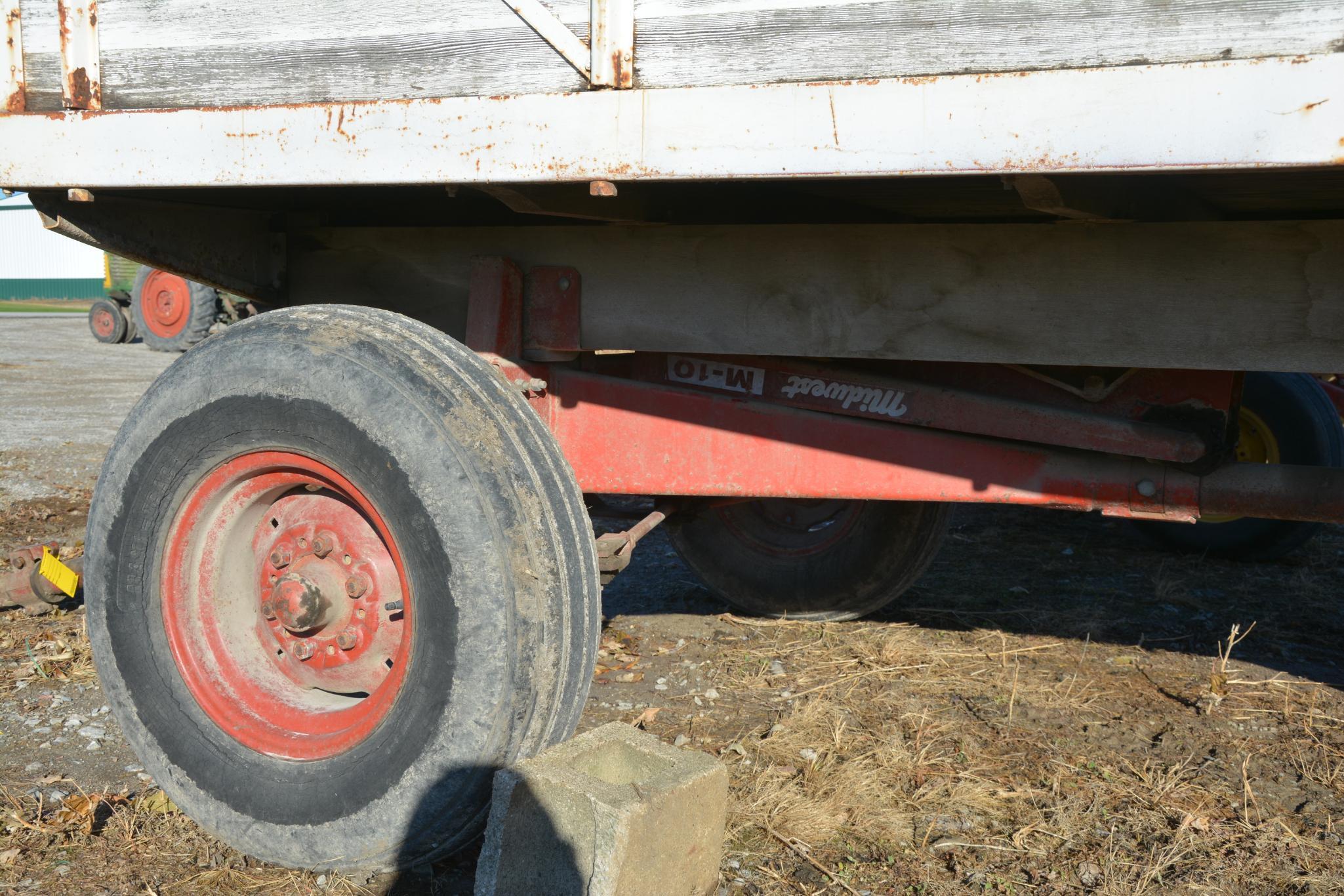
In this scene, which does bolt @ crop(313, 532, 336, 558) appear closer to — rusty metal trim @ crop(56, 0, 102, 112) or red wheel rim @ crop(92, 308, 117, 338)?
rusty metal trim @ crop(56, 0, 102, 112)

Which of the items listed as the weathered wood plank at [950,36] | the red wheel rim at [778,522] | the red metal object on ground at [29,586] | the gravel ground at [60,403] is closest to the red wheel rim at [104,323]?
the gravel ground at [60,403]

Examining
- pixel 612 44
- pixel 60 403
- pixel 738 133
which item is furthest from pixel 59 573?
pixel 60 403

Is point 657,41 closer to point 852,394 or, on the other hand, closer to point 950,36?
point 950,36

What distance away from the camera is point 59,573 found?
3432 mm

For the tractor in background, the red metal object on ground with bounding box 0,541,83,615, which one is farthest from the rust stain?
the tractor in background

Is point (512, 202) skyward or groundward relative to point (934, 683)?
skyward

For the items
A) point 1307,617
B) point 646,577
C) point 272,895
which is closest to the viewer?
point 272,895

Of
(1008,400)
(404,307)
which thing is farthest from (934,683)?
(404,307)

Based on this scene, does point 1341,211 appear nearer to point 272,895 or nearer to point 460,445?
point 460,445

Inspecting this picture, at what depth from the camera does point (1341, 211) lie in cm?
234

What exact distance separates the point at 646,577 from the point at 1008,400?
88.5 inches

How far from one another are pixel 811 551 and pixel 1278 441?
2181 millimetres

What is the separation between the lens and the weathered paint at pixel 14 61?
7.17 feet

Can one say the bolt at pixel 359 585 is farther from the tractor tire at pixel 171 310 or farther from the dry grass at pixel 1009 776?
the tractor tire at pixel 171 310
